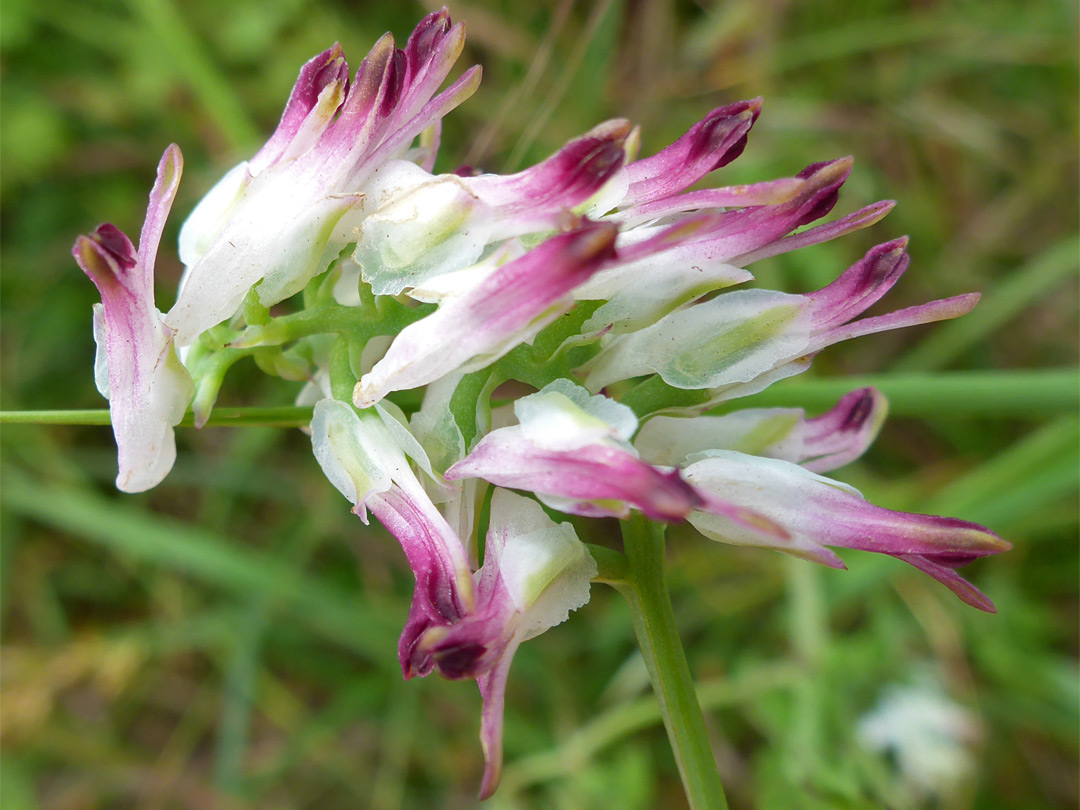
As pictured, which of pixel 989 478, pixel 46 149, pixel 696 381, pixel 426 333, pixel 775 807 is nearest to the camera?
pixel 426 333

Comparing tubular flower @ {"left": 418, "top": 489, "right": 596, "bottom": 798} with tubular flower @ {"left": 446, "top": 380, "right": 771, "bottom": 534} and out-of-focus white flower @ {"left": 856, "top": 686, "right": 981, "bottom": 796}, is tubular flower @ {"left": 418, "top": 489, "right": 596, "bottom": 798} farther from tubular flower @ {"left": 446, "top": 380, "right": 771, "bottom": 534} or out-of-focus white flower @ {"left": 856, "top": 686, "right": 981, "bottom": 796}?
out-of-focus white flower @ {"left": 856, "top": 686, "right": 981, "bottom": 796}

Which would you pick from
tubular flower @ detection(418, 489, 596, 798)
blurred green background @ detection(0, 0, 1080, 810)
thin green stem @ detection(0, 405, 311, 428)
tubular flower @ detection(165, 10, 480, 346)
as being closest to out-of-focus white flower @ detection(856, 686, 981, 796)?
blurred green background @ detection(0, 0, 1080, 810)

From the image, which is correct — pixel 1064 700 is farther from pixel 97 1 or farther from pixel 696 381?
pixel 97 1

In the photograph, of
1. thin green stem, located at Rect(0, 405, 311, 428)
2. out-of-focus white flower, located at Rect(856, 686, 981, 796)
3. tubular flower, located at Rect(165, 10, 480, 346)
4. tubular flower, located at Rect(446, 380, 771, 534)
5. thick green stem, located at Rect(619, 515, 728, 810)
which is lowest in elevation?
out-of-focus white flower, located at Rect(856, 686, 981, 796)

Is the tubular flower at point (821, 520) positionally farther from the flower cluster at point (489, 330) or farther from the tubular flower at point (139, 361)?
the tubular flower at point (139, 361)

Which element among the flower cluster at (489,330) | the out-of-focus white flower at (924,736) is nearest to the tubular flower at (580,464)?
the flower cluster at (489,330)

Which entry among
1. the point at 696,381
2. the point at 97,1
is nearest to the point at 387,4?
the point at 97,1

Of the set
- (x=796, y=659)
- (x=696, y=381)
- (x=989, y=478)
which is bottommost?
(x=796, y=659)
